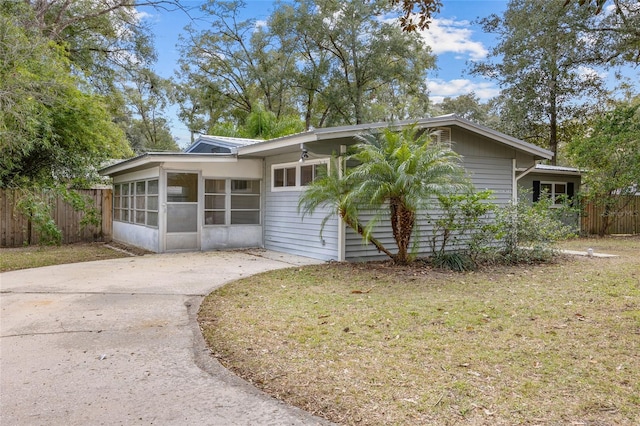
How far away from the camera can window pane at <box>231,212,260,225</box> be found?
11.1 metres

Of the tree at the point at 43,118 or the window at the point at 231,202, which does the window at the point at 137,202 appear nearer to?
the window at the point at 231,202

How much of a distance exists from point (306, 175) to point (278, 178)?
1.28m

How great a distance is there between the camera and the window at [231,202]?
10812 mm

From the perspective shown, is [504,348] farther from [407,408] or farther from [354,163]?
[354,163]

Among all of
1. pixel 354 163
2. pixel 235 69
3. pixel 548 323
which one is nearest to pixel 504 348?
pixel 548 323

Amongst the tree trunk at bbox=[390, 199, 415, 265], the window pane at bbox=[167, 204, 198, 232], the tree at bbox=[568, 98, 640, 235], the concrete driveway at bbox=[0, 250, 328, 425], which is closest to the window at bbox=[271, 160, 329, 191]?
the tree trunk at bbox=[390, 199, 415, 265]

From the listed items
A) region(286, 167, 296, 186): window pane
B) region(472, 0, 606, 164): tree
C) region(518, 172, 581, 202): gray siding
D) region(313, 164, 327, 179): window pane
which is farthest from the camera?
region(518, 172, 581, 202): gray siding

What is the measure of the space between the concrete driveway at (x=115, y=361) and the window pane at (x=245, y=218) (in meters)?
4.33

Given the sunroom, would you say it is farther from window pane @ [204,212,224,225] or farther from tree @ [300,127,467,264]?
tree @ [300,127,467,264]

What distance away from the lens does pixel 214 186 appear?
10820 millimetres

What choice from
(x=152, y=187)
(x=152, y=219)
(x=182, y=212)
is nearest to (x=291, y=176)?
(x=182, y=212)

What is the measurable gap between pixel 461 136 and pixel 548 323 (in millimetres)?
6013

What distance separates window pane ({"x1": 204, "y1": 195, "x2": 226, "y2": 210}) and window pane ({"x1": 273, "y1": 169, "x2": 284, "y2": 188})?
134 cm

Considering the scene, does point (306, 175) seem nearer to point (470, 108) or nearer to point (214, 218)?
point (214, 218)
